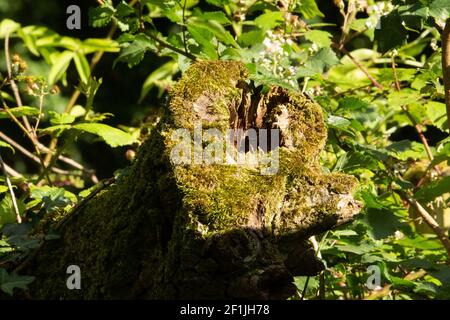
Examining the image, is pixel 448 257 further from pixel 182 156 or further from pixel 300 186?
pixel 182 156

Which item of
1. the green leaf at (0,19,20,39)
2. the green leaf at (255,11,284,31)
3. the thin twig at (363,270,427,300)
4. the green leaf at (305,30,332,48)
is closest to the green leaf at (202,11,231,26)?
the green leaf at (255,11,284,31)

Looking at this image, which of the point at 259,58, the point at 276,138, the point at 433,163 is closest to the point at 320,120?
the point at 276,138

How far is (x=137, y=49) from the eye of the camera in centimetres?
250

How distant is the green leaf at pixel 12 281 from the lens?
1720 mm

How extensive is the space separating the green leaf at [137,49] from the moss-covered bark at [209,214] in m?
0.62

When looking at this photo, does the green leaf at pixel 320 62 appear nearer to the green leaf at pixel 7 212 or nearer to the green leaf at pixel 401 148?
the green leaf at pixel 401 148

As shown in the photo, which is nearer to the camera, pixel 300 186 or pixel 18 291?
pixel 300 186

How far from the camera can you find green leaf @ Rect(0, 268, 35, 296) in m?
1.72

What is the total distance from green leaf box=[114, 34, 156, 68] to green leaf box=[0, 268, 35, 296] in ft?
3.05

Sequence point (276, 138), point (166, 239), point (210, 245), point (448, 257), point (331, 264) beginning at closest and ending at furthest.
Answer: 1. point (210, 245)
2. point (166, 239)
3. point (276, 138)
4. point (331, 264)
5. point (448, 257)

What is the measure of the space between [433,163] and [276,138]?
897 millimetres

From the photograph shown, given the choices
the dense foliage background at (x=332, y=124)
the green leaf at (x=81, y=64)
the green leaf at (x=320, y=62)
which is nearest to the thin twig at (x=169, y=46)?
the dense foliage background at (x=332, y=124)

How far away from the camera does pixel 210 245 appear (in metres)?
1.46

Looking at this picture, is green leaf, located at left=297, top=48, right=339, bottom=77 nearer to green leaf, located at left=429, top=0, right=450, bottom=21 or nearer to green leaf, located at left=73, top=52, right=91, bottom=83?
green leaf, located at left=429, top=0, right=450, bottom=21
